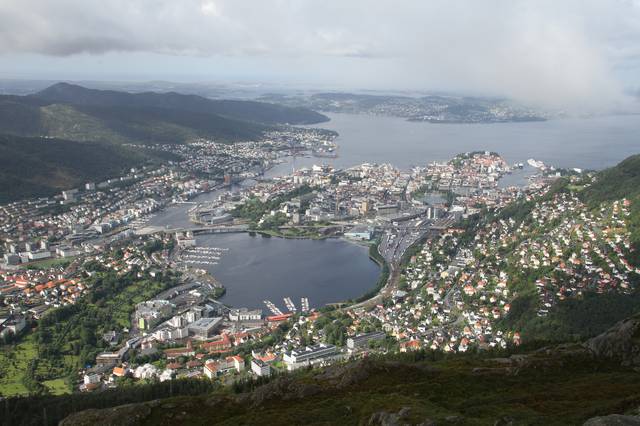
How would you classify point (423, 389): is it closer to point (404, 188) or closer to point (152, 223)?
point (152, 223)

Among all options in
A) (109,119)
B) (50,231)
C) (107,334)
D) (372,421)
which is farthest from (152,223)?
(109,119)

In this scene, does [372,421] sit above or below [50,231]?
above

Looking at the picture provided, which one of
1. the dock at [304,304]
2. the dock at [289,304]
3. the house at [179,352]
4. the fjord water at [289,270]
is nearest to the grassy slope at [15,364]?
the house at [179,352]

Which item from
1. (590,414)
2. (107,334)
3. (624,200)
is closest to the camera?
(590,414)

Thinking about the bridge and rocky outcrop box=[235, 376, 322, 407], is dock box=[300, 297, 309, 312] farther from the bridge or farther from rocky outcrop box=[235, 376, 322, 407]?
the bridge

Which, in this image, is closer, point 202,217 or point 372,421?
point 372,421

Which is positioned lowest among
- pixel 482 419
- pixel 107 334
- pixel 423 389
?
pixel 107 334

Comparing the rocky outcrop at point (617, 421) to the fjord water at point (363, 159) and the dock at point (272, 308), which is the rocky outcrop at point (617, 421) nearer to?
the dock at point (272, 308)

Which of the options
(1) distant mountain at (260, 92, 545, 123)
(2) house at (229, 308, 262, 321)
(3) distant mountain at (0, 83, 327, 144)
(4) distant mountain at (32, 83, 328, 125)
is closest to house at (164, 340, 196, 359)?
(2) house at (229, 308, 262, 321)
